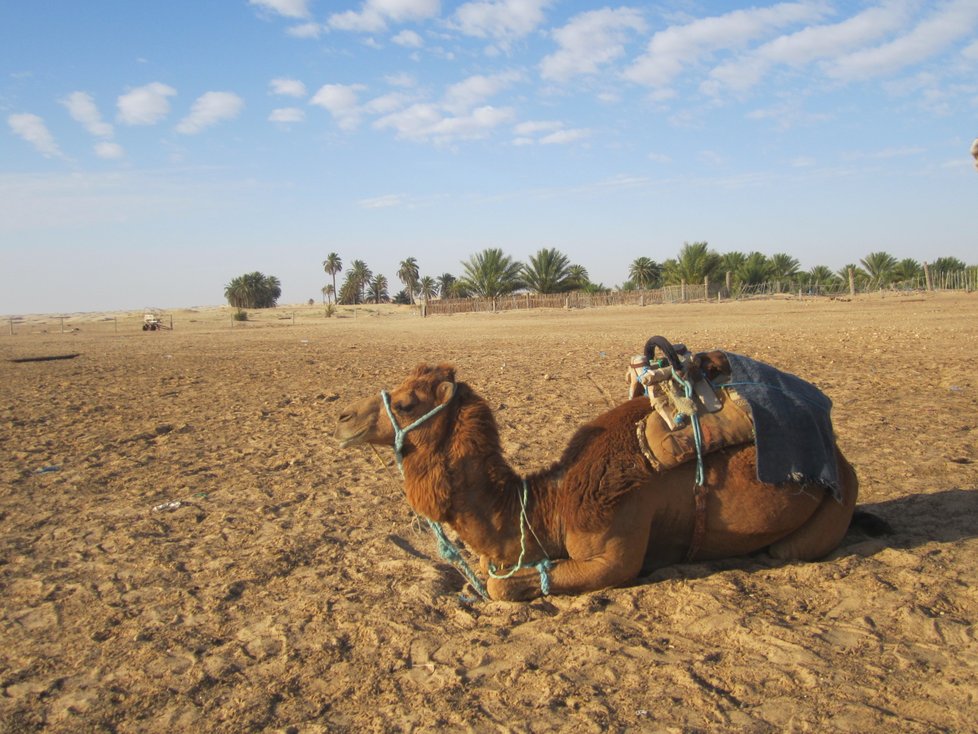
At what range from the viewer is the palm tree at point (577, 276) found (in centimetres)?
6253

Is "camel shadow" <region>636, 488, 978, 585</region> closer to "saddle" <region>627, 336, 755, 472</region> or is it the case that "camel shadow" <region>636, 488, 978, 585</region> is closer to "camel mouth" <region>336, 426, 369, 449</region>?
"saddle" <region>627, 336, 755, 472</region>

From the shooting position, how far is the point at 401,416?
4.16 meters

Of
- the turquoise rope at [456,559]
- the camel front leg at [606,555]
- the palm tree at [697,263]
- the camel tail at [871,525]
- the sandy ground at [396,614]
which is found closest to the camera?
the sandy ground at [396,614]

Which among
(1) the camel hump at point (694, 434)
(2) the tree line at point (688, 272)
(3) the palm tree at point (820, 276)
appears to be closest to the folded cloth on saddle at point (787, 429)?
(1) the camel hump at point (694, 434)

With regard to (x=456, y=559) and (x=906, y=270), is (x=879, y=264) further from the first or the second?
(x=456, y=559)

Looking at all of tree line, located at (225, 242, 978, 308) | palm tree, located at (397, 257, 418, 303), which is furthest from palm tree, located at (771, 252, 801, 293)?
palm tree, located at (397, 257, 418, 303)

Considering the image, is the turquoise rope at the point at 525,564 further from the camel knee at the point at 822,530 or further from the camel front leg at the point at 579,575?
the camel knee at the point at 822,530

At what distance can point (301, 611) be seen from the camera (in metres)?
4.23

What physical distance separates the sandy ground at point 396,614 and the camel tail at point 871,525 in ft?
0.33

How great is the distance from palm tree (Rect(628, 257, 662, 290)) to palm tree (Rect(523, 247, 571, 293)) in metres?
12.7

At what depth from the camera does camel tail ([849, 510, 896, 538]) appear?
4.65 m

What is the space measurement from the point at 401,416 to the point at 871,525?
2.95 m

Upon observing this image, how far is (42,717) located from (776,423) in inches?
148

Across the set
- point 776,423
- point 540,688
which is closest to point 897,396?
point 776,423
